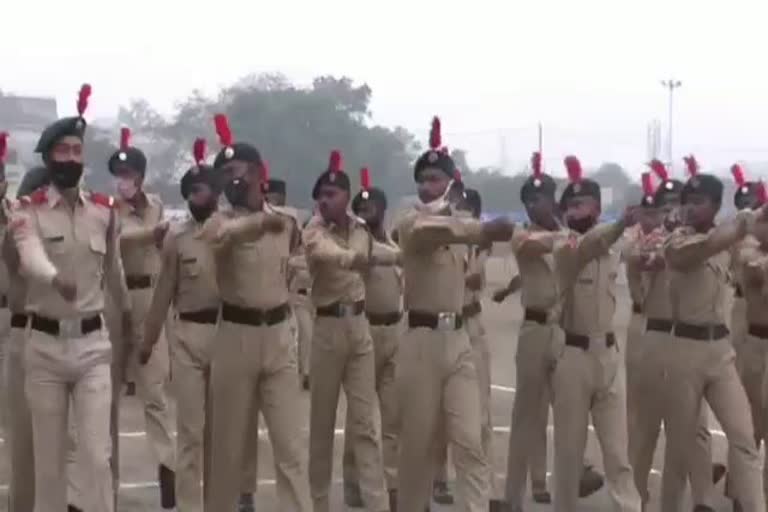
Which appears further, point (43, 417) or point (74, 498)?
point (74, 498)

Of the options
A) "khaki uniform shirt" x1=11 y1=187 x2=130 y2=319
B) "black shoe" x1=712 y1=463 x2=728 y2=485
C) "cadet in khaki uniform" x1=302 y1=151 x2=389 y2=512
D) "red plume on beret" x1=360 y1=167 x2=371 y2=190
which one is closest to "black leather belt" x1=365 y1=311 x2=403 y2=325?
"cadet in khaki uniform" x1=302 y1=151 x2=389 y2=512

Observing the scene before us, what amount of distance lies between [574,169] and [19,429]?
12.0ft

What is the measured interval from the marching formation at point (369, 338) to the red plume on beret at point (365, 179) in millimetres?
146

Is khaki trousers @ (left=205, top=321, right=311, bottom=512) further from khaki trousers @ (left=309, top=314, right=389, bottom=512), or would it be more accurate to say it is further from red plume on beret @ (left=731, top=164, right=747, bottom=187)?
red plume on beret @ (left=731, top=164, right=747, bottom=187)

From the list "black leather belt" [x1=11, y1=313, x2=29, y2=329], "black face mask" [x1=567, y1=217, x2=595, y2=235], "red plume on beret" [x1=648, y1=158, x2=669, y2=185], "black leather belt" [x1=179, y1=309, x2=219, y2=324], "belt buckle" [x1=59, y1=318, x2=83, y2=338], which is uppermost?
"red plume on beret" [x1=648, y1=158, x2=669, y2=185]

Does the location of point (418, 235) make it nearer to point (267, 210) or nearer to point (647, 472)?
point (267, 210)

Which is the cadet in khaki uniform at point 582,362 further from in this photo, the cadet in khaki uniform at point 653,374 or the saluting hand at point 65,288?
the saluting hand at point 65,288

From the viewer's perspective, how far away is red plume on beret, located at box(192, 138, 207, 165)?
29.7 ft

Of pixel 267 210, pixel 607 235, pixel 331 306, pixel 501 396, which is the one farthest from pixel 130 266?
pixel 501 396

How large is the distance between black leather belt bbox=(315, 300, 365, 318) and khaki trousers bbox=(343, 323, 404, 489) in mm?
605

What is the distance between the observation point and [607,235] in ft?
26.9

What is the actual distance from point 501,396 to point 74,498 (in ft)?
26.1

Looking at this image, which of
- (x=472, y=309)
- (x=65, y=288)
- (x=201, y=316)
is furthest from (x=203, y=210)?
(x=472, y=309)

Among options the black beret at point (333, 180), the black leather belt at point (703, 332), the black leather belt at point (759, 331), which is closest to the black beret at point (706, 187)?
the black leather belt at point (703, 332)
